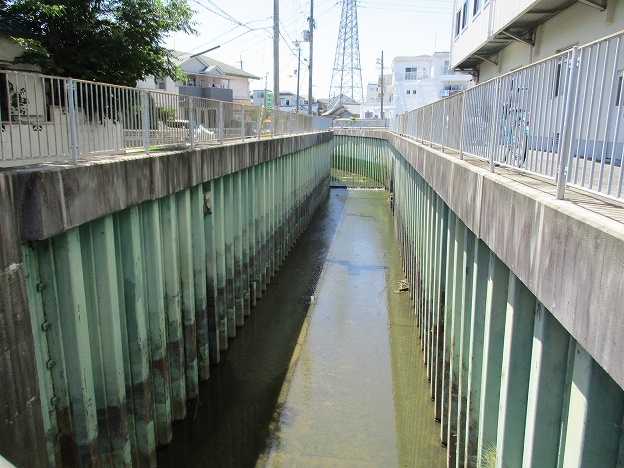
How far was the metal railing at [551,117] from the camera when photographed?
3.27m

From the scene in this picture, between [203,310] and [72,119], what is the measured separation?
4672 millimetres

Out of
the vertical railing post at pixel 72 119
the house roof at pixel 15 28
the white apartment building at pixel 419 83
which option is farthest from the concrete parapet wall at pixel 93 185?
the white apartment building at pixel 419 83

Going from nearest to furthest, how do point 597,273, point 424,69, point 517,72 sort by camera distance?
point 597,273
point 517,72
point 424,69

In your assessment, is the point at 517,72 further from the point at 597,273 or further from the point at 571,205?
the point at 597,273

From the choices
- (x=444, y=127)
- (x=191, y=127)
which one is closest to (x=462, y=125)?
(x=444, y=127)

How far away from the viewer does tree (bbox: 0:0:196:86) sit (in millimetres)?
13953

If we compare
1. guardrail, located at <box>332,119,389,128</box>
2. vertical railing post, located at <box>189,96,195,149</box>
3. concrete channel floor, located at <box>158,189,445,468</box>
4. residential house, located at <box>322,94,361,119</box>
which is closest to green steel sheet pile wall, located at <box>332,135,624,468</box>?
concrete channel floor, located at <box>158,189,445,468</box>

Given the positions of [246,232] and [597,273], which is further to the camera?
[246,232]

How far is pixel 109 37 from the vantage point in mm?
14859

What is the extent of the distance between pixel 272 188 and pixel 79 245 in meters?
10.3

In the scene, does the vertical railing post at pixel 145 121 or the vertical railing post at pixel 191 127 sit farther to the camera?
the vertical railing post at pixel 191 127

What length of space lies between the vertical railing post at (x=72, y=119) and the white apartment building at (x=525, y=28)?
9.39 meters

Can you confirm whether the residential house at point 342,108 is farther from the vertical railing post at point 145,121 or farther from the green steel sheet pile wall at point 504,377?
the green steel sheet pile wall at point 504,377

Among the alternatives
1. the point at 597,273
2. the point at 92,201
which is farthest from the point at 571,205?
the point at 92,201
